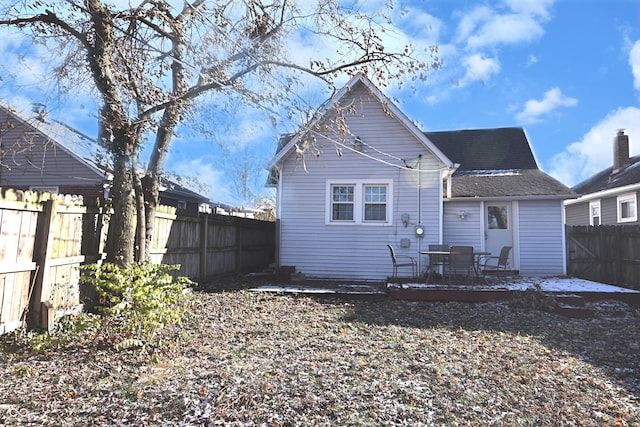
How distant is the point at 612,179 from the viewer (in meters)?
16.6

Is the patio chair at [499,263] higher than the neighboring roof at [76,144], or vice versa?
the neighboring roof at [76,144]

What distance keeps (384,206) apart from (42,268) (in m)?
7.82

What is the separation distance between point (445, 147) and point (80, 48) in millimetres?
13610

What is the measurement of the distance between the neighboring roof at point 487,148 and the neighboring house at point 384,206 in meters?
2.91

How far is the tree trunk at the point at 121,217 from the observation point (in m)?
5.88

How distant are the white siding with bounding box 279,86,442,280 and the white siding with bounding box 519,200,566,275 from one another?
3.01 m

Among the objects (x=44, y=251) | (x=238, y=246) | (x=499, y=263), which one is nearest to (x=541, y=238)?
(x=499, y=263)

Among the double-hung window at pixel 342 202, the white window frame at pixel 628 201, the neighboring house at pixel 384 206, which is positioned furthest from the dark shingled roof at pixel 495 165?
the white window frame at pixel 628 201

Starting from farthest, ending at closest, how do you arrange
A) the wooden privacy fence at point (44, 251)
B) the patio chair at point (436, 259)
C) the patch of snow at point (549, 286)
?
the patio chair at point (436, 259) < the patch of snow at point (549, 286) < the wooden privacy fence at point (44, 251)

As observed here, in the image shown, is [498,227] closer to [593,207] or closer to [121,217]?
[593,207]

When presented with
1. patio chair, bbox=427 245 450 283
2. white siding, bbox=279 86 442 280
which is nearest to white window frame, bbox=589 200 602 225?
patio chair, bbox=427 245 450 283

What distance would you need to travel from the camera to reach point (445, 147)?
16.2m

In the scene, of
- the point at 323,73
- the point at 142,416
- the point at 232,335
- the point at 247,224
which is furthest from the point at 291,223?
the point at 142,416

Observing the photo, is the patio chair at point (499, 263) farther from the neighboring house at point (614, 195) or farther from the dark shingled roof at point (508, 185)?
the neighboring house at point (614, 195)
